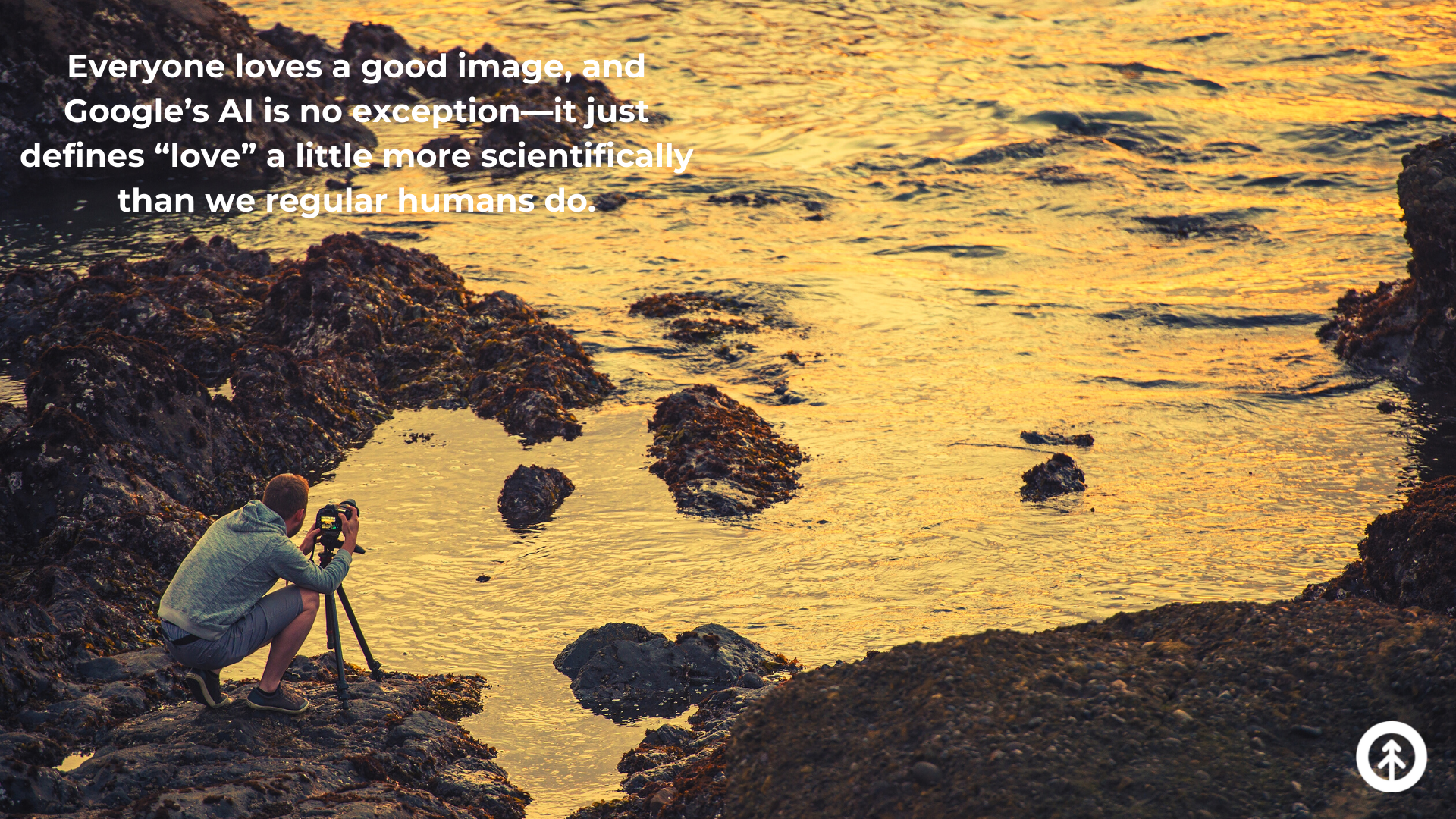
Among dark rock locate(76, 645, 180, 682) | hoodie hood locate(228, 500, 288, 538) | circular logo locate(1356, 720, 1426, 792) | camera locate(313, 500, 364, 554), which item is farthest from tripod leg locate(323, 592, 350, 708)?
circular logo locate(1356, 720, 1426, 792)

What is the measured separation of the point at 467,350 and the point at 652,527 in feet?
14.4

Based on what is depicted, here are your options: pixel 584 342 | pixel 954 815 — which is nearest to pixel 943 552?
pixel 954 815

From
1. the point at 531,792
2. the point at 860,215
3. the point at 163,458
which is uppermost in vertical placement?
the point at 860,215

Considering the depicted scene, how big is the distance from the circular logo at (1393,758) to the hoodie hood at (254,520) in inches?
215

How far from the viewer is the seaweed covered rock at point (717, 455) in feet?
34.4

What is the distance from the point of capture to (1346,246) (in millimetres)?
18062

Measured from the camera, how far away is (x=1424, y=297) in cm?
1342

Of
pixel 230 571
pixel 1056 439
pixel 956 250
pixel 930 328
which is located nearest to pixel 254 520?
pixel 230 571

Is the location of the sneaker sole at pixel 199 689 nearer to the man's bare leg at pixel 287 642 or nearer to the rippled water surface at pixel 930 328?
the man's bare leg at pixel 287 642

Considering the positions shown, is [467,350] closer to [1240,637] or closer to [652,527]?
[652,527]

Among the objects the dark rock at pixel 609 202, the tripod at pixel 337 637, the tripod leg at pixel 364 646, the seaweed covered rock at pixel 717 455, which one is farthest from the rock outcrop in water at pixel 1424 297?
the tripod at pixel 337 637

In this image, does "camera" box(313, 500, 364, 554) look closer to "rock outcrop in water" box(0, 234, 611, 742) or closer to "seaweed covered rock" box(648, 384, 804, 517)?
"rock outcrop in water" box(0, 234, 611, 742)

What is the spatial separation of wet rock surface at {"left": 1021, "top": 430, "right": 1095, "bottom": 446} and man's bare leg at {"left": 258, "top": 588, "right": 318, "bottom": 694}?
7480mm

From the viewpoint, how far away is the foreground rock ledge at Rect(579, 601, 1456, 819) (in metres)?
4.84
